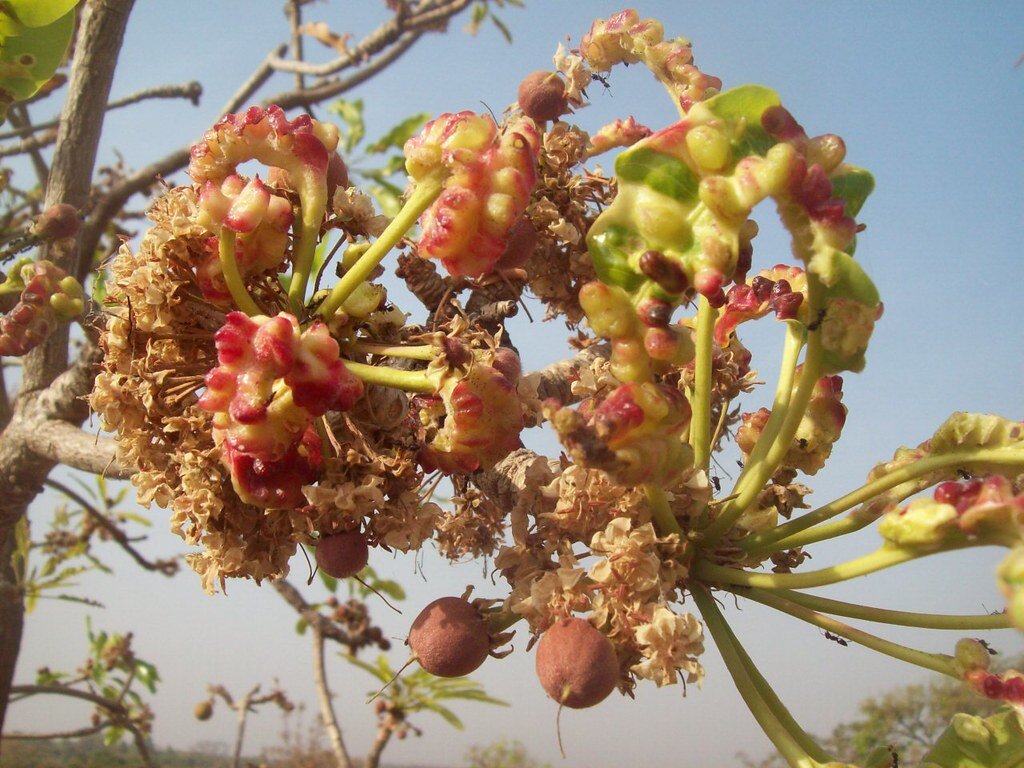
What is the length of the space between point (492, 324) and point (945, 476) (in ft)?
3.70

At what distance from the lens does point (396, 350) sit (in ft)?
5.05

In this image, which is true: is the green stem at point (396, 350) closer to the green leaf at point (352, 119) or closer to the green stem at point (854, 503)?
the green stem at point (854, 503)

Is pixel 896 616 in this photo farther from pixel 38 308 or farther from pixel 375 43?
pixel 375 43

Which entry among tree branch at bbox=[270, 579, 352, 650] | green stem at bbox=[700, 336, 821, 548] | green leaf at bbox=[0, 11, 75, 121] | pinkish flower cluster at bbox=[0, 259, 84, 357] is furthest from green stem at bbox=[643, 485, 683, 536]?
tree branch at bbox=[270, 579, 352, 650]

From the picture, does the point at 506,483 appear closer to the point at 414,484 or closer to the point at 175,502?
the point at 414,484

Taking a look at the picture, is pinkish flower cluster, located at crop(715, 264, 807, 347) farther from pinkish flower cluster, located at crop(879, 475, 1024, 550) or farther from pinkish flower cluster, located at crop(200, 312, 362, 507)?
pinkish flower cluster, located at crop(200, 312, 362, 507)

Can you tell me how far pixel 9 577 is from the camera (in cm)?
416

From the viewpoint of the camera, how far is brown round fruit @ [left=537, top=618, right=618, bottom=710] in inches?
53.5

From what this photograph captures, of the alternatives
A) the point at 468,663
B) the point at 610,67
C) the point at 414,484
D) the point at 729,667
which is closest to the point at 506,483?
the point at 414,484

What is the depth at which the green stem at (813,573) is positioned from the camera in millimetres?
1228

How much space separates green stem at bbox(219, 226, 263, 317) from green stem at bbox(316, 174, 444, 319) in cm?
14

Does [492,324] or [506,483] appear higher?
[492,324]

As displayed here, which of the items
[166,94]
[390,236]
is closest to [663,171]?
[390,236]

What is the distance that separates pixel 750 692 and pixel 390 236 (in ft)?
3.62
